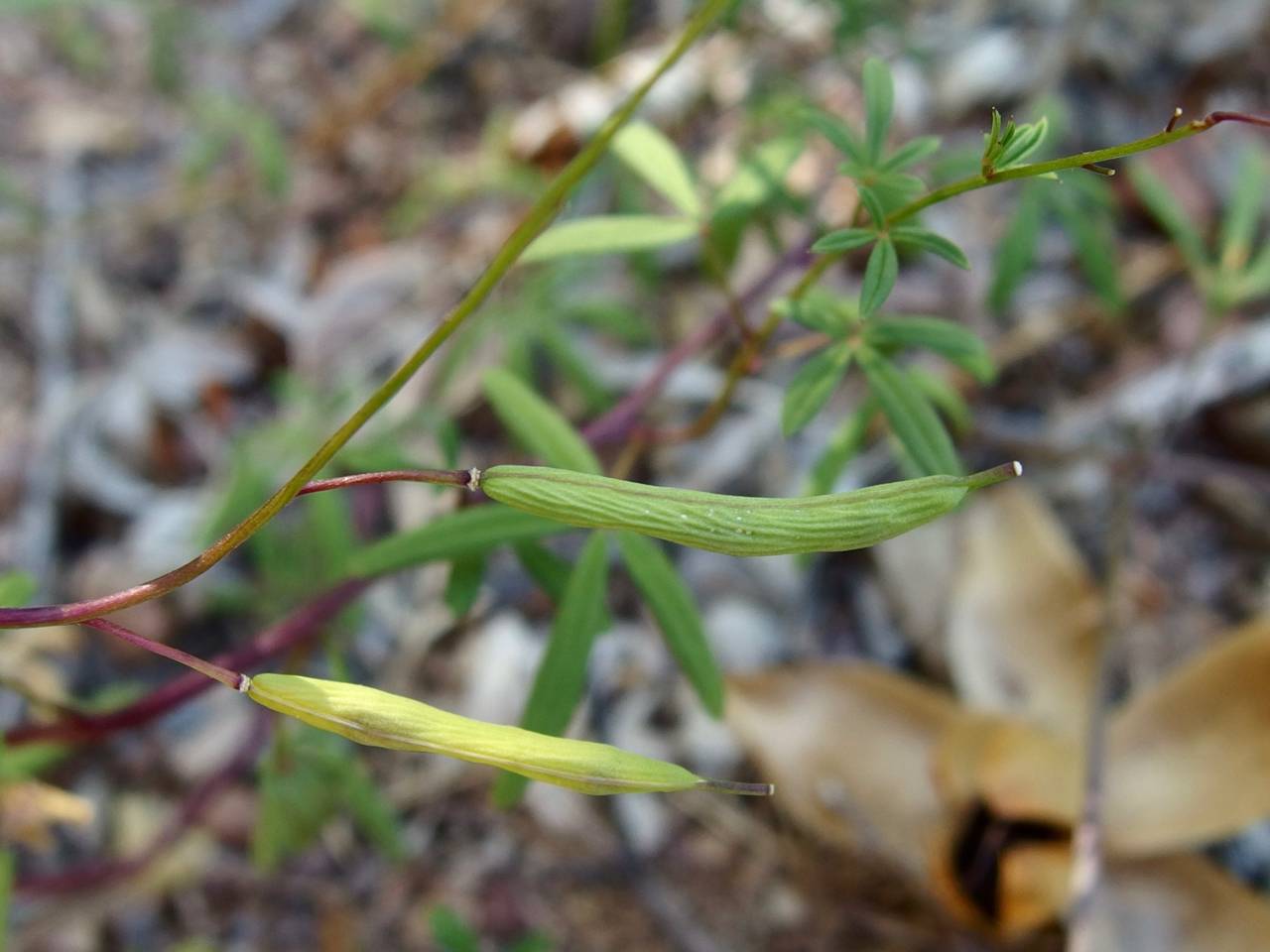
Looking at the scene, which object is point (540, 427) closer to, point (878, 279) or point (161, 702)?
point (878, 279)

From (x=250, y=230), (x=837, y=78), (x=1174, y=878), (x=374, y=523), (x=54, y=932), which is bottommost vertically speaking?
(x=54, y=932)

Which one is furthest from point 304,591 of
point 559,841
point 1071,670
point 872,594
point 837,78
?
point 837,78

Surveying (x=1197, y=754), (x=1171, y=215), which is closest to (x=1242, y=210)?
(x=1171, y=215)

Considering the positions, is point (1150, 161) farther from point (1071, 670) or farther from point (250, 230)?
point (250, 230)

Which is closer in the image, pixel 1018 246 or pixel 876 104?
pixel 876 104

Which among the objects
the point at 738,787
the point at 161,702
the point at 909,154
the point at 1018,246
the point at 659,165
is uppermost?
the point at 1018,246

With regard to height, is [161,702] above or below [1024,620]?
below

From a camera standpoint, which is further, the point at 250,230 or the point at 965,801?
the point at 250,230
